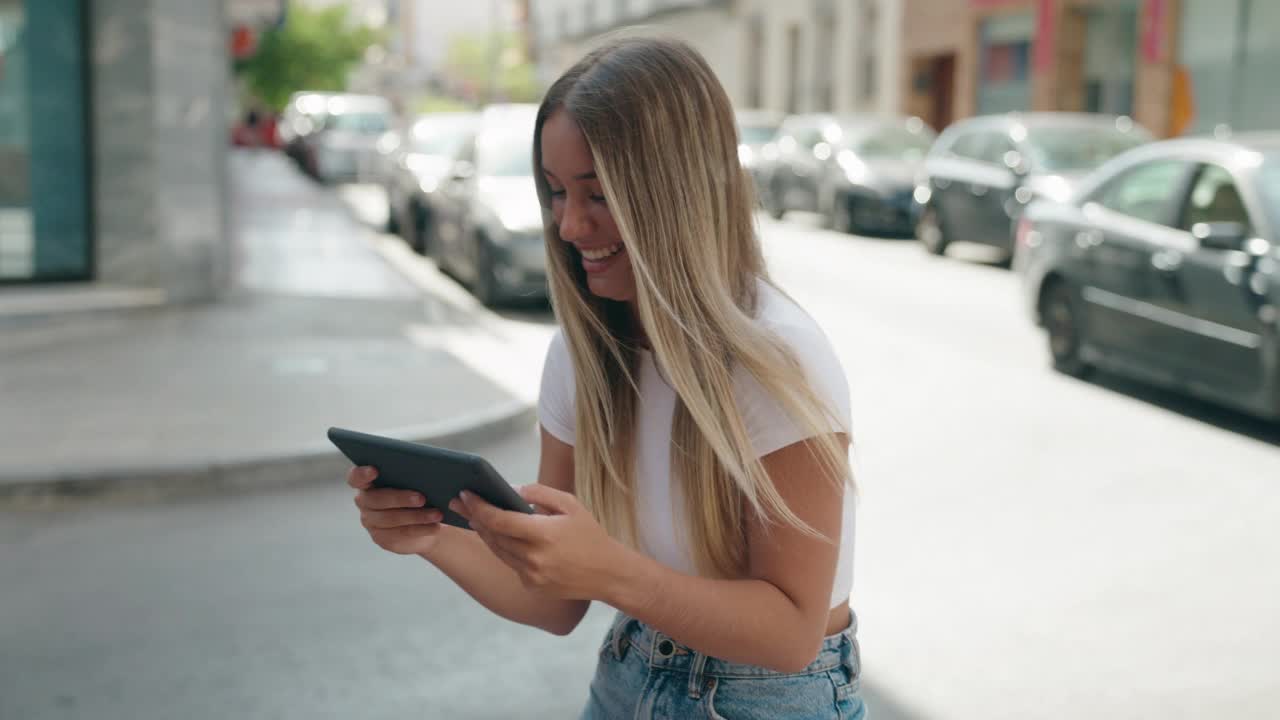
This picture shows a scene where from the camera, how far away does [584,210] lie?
207 cm

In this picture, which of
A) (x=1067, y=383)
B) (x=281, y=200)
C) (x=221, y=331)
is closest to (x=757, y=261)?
(x=1067, y=383)

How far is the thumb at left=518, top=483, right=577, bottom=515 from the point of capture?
1.82m

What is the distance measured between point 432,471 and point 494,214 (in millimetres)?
12131

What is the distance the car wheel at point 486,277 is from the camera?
13.9m

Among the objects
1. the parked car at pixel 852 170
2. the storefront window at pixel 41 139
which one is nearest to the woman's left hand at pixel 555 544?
the storefront window at pixel 41 139

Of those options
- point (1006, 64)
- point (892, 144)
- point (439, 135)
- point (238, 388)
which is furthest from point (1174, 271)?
point (1006, 64)

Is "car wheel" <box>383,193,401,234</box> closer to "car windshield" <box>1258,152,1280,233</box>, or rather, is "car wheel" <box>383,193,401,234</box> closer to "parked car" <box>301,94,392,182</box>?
"parked car" <box>301,94,392,182</box>

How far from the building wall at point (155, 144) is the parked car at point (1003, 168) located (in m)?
8.21

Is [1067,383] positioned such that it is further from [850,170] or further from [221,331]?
[850,170]

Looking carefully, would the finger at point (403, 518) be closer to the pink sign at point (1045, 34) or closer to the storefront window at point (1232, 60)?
the storefront window at point (1232, 60)

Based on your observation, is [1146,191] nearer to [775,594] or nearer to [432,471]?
[775,594]

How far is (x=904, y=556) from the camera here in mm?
5930

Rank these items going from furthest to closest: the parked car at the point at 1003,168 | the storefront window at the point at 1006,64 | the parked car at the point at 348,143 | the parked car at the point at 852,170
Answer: the parked car at the point at 348,143
the storefront window at the point at 1006,64
the parked car at the point at 852,170
the parked car at the point at 1003,168

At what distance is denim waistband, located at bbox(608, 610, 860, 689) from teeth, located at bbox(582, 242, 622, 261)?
1.59 ft
